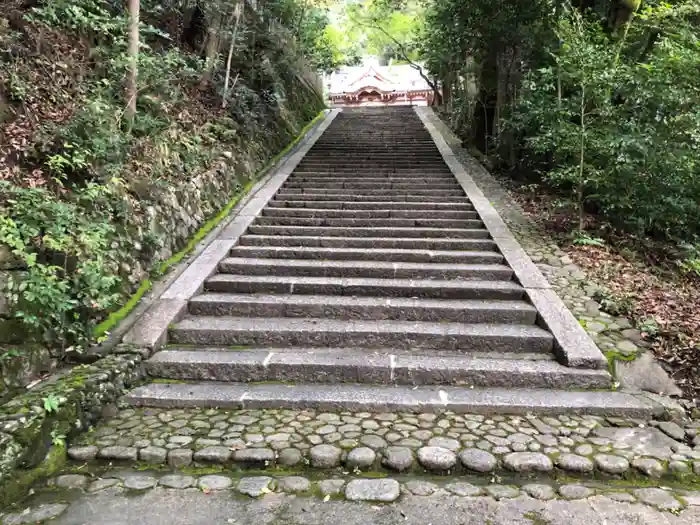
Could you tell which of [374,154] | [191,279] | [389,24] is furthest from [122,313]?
[389,24]

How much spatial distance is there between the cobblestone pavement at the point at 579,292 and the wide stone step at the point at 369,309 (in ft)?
1.68

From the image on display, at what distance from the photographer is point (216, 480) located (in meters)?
2.86

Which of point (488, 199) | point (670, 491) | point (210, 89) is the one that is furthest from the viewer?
point (210, 89)

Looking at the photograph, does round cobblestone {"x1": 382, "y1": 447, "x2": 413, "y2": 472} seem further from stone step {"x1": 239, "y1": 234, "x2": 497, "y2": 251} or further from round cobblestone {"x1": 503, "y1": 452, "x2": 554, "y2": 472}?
stone step {"x1": 239, "y1": 234, "x2": 497, "y2": 251}

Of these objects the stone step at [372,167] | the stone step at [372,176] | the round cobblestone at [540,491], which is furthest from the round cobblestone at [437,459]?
the stone step at [372,167]

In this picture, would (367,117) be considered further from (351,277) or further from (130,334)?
(130,334)

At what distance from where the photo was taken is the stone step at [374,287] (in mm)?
4898

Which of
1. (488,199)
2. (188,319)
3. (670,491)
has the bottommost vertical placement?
(670,491)

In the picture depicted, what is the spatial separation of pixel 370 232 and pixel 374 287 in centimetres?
161

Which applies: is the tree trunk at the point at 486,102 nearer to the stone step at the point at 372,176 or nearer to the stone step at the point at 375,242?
the stone step at the point at 372,176

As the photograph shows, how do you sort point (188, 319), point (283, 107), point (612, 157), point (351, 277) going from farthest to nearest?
point (283, 107) → point (612, 157) → point (351, 277) → point (188, 319)

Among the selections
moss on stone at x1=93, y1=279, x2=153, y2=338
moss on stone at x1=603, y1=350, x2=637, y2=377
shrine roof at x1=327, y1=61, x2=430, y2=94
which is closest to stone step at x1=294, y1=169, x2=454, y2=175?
moss on stone at x1=93, y1=279, x2=153, y2=338

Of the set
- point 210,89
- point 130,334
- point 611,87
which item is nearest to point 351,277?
point 130,334

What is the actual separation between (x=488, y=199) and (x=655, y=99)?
266 centimetres
